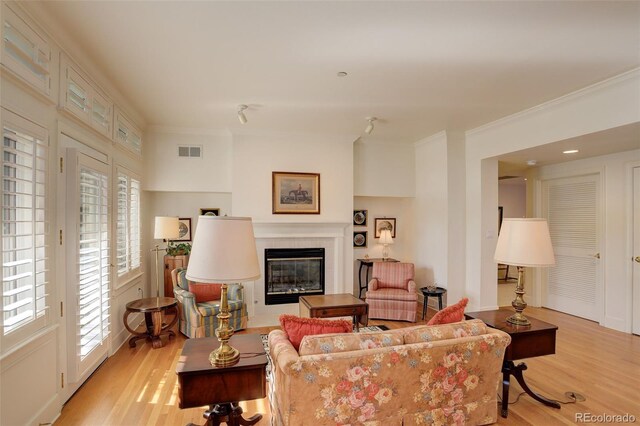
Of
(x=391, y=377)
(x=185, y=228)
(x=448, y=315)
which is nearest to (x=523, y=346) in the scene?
(x=448, y=315)

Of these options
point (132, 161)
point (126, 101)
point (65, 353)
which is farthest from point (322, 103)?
point (65, 353)

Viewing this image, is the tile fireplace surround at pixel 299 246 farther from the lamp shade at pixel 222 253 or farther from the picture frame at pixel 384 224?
the lamp shade at pixel 222 253

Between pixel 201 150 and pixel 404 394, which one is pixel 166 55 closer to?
pixel 201 150

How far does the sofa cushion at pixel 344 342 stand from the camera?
6.45 ft

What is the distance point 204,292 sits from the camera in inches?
176

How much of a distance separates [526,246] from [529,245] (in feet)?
0.07

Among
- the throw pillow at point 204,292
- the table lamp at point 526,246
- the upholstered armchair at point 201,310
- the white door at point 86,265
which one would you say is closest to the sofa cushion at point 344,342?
the table lamp at point 526,246

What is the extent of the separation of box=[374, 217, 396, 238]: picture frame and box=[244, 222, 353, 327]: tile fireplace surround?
3.19ft

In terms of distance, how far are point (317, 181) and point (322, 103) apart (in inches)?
63.5

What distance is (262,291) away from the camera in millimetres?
5215

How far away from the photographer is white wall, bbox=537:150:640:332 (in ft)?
14.8

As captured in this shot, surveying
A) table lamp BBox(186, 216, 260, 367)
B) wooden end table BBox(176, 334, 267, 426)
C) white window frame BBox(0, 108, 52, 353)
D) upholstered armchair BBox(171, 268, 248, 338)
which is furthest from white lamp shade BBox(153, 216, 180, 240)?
table lamp BBox(186, 216, 260, 367)

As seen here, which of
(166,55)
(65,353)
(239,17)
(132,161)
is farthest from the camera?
(132,161)

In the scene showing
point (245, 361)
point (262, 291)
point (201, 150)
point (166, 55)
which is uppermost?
point (166, 55)
